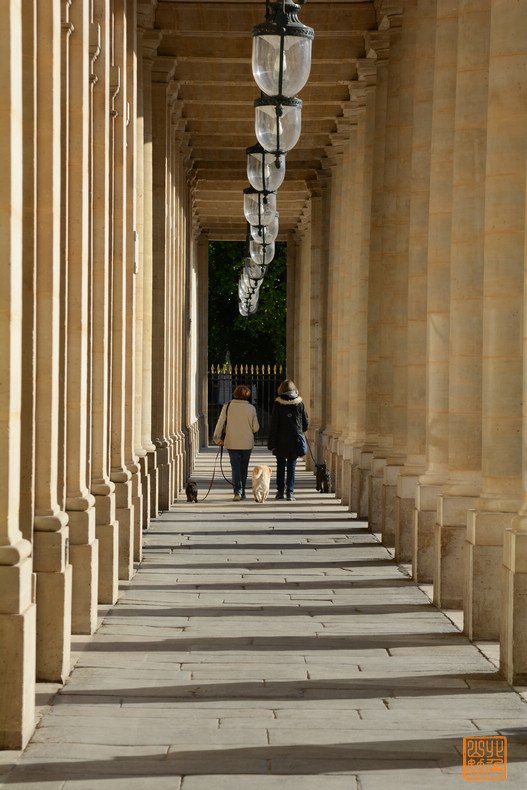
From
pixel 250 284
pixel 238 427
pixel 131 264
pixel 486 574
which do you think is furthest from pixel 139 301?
pixel 250 284

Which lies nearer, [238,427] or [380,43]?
[380,43]

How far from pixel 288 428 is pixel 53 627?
14911mm

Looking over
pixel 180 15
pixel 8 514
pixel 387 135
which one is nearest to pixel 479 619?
pixel 8 514

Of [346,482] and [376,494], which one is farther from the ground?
[376,494]

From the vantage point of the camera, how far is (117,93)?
1427 cm

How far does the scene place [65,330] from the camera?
1027cm

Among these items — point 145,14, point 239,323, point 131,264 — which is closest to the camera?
point 131,264

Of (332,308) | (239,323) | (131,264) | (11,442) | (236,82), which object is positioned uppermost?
(236,82)

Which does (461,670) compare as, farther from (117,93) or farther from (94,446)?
(117,93)

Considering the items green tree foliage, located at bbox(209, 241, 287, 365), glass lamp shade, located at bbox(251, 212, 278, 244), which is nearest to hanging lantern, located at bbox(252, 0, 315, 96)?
glass lamp shade, located at bbox(251, 212, 278, 244)

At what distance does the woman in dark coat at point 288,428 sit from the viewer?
23922mm

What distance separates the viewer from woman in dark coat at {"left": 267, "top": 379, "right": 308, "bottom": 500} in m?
23.9

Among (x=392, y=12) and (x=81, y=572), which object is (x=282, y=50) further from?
(x=392, y=12)

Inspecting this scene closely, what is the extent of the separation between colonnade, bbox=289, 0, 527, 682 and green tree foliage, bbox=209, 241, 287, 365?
109 feet
